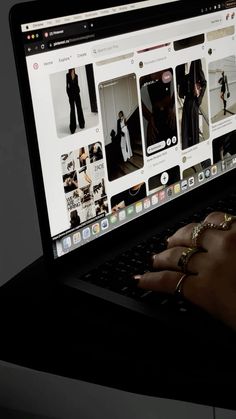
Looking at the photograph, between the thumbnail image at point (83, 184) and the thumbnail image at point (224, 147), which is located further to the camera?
the thumbnail image at point (224, 147)

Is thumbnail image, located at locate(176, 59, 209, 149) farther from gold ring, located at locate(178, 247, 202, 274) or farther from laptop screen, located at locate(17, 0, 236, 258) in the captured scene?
gold ring, located at locate(178, 247, 202, 274)

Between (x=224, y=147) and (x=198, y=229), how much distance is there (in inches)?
12.5

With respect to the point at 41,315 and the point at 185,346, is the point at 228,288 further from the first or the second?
the point at 41,315

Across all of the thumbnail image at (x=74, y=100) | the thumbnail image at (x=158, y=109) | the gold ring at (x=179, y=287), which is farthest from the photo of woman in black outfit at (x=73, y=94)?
the gold ring at (x=179, y=287)

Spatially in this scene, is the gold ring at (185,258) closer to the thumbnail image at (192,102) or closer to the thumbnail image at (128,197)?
the thumbnail image at (128,197)

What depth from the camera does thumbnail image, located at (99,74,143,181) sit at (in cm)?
94

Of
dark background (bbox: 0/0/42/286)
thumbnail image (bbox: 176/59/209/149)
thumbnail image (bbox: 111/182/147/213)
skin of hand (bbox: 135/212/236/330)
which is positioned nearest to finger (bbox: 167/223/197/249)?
skin of hand (bbox: 135/212/236/330)

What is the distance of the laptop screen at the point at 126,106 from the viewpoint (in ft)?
2.87

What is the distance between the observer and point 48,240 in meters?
0.90

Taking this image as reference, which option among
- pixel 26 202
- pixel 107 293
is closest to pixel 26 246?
pixel 26 202

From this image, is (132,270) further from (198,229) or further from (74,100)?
(74,100)

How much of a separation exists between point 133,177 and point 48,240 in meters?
0.18

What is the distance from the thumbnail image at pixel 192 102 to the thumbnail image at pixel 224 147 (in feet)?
0.16

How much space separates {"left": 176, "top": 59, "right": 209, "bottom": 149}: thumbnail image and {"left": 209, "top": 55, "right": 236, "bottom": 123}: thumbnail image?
0.02 meters
